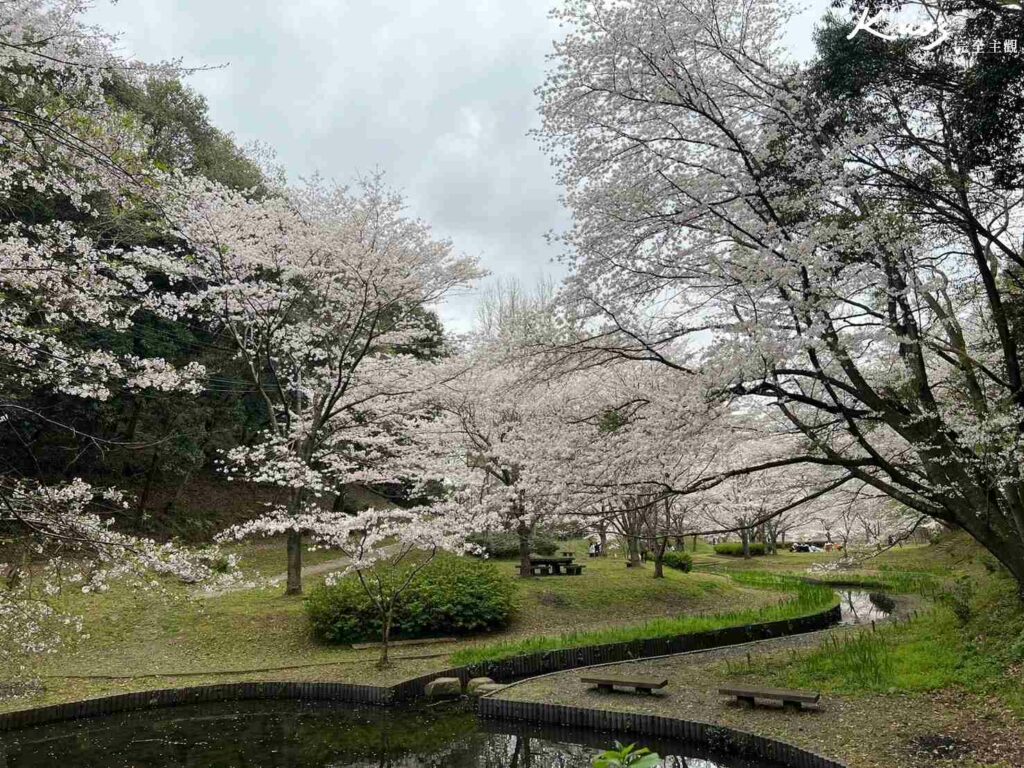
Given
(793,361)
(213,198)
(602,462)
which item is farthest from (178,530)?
(793,361)

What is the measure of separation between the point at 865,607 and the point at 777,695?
414 inches

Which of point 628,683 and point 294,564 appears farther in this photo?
point 294,564

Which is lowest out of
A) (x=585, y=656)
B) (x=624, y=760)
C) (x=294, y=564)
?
(x=585, y=656)

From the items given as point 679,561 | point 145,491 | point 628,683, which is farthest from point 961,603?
point 145,491

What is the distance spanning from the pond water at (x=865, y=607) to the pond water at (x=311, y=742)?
853cm

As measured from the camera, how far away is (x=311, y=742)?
278 inches

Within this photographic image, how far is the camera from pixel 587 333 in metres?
8.27

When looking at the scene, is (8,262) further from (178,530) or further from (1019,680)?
(178,530)

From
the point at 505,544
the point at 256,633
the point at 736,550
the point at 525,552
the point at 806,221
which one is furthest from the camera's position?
the point at 736,550

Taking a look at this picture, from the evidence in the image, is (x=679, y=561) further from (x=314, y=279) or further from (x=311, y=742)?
(x=311, y=742)

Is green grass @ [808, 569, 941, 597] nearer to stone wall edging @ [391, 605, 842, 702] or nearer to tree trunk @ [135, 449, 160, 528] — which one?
stone wall edging @ [391, 605, 842, 702]

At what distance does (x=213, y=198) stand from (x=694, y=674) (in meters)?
11.7

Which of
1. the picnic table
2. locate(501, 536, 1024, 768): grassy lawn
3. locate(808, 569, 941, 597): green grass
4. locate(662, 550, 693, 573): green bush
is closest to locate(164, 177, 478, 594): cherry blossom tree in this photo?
the picnic table

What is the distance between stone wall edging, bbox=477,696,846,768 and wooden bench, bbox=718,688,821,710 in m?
0.72
